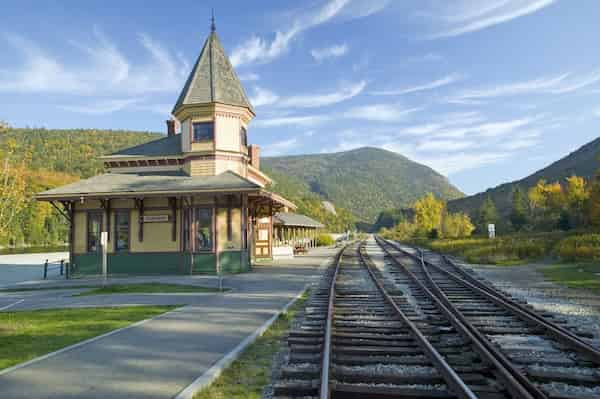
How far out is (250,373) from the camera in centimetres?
562

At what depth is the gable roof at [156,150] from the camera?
22.6 metres

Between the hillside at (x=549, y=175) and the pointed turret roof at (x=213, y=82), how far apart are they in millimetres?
93621

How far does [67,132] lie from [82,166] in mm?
32893

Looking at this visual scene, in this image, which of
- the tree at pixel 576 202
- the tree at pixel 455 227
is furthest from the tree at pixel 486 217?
the tree at pixel 576 202

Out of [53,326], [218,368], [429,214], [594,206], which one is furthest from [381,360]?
[429,214]

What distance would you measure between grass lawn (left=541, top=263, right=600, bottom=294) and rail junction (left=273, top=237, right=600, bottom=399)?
200 inches

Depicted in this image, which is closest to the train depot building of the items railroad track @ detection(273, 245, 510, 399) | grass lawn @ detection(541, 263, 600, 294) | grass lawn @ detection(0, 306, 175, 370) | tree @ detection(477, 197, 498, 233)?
grass lawn @ detection(0, 306, 175, 370)

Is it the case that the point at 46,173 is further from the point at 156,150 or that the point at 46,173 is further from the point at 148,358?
the point at 148,358

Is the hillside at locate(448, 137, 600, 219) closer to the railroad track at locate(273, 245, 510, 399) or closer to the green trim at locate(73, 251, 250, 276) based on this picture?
the green trim at locate(73, 251, 250, 276)

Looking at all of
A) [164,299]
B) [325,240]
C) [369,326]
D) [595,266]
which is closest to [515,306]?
[369,326]

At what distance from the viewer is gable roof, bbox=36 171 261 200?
1869cm

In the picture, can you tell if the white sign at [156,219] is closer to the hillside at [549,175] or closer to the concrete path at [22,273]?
the concrete path at [22,273]

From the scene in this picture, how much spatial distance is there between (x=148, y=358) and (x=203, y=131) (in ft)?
53.4

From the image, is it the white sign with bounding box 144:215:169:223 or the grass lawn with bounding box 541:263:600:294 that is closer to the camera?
the grass lawn with bounding box 541:263:600:294
